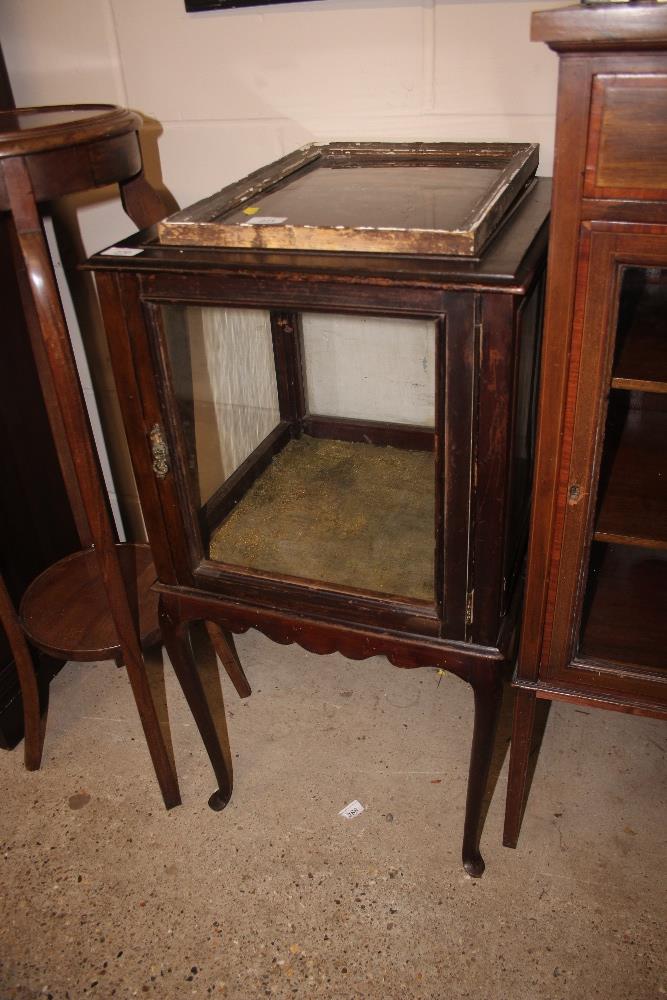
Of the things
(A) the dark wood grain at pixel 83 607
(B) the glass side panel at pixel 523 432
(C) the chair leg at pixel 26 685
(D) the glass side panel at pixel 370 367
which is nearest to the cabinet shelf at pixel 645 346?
(B) the glass side panel at pixel 523 432

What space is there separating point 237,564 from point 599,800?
993 mm

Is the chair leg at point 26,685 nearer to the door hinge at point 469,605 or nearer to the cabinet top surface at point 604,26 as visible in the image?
the door hinge at point 469,605

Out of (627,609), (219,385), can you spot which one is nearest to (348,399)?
(219,385)

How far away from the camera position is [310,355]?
64.7 inches

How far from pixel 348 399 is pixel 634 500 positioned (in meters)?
0.59

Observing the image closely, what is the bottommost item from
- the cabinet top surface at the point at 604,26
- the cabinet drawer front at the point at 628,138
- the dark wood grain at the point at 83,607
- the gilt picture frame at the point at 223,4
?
the dark wood grain at the point at 83,607

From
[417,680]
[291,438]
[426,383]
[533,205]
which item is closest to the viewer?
[426,383]

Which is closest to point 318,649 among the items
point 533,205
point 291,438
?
point 291,438

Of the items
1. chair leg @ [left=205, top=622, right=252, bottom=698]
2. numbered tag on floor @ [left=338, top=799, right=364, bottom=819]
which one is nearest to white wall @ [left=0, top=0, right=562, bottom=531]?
chair leg @ [left=205, top=622, right=252, bottom=698]

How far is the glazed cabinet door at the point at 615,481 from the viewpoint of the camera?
1.08 meters

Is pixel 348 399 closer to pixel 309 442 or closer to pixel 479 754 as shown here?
pixel 309 442

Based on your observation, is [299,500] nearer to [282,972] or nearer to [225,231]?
[225,231]

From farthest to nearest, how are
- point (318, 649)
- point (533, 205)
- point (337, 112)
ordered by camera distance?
point (337, 112) → point (318, 649) → point (533, 205)

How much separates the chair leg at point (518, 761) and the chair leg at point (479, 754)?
6 cm
